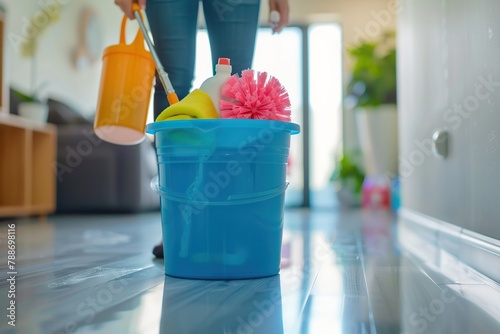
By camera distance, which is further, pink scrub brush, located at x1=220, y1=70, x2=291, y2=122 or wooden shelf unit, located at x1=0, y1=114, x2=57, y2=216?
wooden shelf unit, located at x1=0, y1=114, x2=57, y2=216

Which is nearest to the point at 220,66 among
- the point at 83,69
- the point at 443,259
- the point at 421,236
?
the point at 443,259

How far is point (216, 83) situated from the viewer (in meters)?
1.06

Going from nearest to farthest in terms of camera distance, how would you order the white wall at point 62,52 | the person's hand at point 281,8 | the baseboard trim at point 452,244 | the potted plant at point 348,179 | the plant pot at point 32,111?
1. the baseboard trim at point 452,244
2. the person's hand at point 281,8
3. the plant pot at point 32,111
4. the white wall at point 62,52
5. the potted plant at point 348,179

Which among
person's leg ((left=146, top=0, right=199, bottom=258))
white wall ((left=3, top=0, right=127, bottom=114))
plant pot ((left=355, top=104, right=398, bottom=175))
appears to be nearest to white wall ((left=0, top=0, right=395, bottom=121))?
white wall ((left=3, top=0, right=127, bottom=114))

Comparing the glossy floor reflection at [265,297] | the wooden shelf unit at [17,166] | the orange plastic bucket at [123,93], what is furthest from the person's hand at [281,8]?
the wooden shelf unit at [17,166]

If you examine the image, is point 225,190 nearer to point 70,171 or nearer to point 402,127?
point 402,127

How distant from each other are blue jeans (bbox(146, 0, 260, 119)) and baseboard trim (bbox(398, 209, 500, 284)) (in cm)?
65

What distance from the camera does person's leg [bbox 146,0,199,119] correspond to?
51.6 inches

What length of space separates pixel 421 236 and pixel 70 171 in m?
2.62

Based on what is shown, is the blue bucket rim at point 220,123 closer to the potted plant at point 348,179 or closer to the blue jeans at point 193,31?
the blue jeans at point 193,31

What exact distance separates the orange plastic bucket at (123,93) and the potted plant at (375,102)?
3.69m

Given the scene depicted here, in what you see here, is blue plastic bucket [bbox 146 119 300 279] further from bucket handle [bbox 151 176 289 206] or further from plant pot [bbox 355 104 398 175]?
plant pot [bbox 355 104 398 175]

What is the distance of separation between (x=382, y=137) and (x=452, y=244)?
131 inches

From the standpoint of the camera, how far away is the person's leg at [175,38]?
131cm
